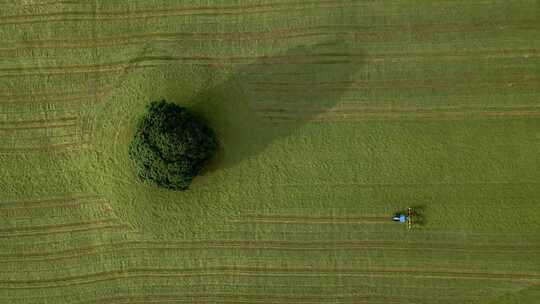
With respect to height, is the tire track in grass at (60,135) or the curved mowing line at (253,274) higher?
the tire track in grass at (60,135)

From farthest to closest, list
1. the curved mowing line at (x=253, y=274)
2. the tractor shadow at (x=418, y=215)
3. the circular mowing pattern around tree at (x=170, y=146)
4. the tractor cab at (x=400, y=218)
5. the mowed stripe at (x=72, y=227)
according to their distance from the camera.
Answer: the mowed stripe at (x=72, y=227) < the tractor shadow at (x=418, y=215) < the curved mowing line at (x=253, y=274) < the tractor cab at (x=400, y=218) < the circular mowing pattern around tree at (x=170, y=146)

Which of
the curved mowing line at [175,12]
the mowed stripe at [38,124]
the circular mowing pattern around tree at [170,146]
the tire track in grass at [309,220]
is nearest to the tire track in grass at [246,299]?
the tire track in grass at [309,220]

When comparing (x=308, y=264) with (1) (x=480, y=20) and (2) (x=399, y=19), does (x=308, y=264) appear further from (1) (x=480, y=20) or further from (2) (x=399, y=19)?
(1) (x=480, y=20)

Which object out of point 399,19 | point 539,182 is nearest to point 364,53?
point 399,19

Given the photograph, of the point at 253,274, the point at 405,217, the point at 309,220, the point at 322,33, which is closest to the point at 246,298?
the point at 253,274

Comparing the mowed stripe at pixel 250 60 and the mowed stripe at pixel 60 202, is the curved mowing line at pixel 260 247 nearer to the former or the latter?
the mowed stripe at pixel 60 202

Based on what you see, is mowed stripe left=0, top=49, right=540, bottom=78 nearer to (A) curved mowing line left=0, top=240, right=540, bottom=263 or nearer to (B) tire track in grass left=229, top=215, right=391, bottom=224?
(B) tire track in grass left=229, top=215, right=391, bottom=224

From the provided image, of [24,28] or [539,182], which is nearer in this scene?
[539,182]
